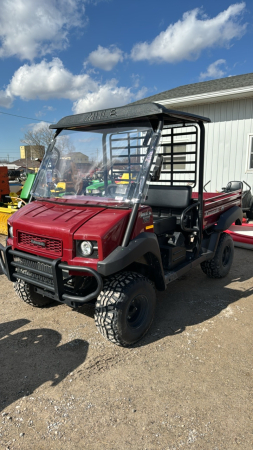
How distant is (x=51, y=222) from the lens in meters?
2.81

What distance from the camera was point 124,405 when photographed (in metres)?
2.27

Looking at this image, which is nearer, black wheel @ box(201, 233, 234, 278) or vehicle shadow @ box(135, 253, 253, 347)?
vehicle shadow @ box(135, 253, 253, 347)

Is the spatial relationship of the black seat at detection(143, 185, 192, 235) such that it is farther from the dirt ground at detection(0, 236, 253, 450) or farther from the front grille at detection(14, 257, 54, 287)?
the front grille at detection(14, 257, 54, 287)

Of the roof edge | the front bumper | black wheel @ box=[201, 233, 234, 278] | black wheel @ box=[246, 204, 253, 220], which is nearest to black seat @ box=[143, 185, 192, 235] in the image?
black wheel @ box=[201, 233, 234, 278]

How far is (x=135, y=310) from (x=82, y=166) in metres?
1.68

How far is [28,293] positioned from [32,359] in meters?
0.93

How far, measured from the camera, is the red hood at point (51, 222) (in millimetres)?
2666

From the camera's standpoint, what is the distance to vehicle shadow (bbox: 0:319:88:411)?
8.14 ft

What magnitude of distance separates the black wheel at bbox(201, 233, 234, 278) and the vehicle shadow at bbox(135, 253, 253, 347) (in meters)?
0.13

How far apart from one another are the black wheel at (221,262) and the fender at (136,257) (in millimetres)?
1478

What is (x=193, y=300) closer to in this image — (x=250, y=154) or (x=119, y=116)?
(x=119, y=116)

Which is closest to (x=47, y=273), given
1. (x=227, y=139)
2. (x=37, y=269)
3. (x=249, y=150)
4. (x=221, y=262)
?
(x=37, y=269)

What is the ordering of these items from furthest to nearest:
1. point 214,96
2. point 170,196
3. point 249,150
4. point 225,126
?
point 225,126, point 249,150, point 214,96, point 170,196

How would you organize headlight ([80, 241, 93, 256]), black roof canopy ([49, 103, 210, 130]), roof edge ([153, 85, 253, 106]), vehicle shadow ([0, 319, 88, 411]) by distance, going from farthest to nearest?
roof edge ([153, 85, 253, 106]) < black roof canopy ([49, 103, 210, 130]) < headlight ([80, 241, 93, 256]) < vehicle shadow ([0, 319, 88, 411])
